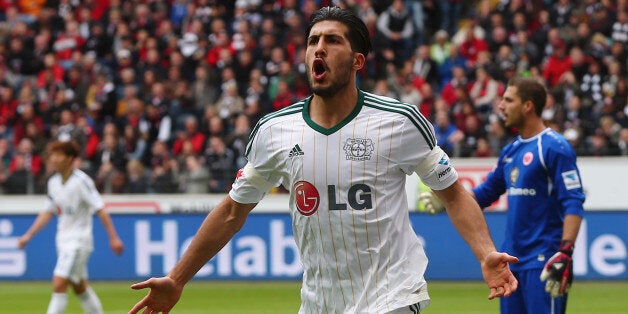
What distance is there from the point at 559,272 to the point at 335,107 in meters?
2.54

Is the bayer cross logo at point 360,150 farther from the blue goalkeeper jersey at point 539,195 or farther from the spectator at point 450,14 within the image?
the spectator at point 450,14

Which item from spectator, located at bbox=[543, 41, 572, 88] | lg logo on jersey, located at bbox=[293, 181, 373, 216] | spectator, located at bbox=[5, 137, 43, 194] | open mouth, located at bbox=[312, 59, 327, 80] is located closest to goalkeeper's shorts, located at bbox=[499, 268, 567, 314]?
lg logo on jersey, located at bbox=[293, 181, 373, 216]

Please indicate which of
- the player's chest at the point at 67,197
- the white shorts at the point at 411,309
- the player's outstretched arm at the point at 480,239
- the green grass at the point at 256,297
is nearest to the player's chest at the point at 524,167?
the player's outstretched arm at the point at 480,239

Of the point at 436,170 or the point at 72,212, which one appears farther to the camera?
the point at 72,212

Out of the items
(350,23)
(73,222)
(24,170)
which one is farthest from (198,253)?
(24,170)

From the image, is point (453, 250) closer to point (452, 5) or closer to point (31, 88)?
point (452, 5)

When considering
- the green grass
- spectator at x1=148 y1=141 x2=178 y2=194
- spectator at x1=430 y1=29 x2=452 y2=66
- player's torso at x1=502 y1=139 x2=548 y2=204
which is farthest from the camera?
spectator at x1=430 y1=29 x2=452 y2=66

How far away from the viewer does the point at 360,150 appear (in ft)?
17.5

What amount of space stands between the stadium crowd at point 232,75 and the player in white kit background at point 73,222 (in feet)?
20.1

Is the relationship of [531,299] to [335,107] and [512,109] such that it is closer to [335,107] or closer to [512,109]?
[512,109]

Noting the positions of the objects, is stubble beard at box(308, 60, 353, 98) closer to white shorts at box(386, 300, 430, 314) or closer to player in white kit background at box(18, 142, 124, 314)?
white shorts at box(386, 300, 430, 314)

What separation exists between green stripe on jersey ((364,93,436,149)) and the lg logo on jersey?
14.7 inches

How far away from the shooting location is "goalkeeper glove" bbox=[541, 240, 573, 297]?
725 centimetres

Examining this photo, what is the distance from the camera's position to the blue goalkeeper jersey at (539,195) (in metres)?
7.57
